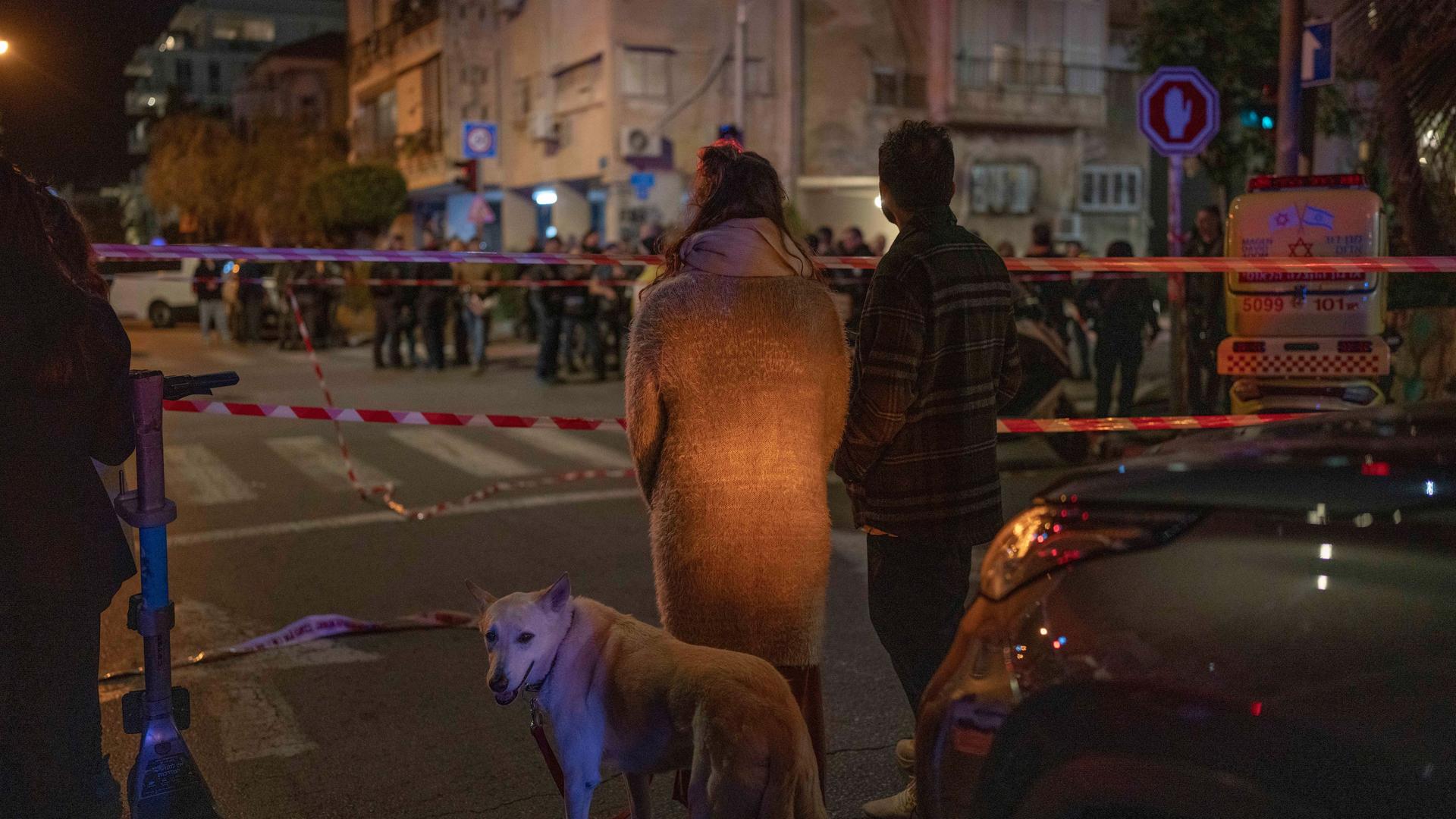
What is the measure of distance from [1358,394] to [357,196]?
3321 cm

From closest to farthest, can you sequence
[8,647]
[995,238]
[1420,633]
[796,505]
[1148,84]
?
[1420,633], [8,647], [796,505], [1148,84], [995,238]

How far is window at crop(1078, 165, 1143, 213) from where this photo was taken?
115 feet

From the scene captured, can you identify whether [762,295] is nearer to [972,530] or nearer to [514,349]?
[972,530]

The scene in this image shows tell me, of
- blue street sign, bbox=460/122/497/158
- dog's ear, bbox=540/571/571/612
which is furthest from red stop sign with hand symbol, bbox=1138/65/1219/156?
blue street sign, bbox=460/122/497/158

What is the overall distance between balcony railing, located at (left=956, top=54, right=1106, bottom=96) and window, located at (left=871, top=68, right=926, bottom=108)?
3.59 ft

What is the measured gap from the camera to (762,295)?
10.7 feet

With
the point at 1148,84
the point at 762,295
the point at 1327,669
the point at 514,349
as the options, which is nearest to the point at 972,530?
the point at 762,295

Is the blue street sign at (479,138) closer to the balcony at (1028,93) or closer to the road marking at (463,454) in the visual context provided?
the road marking at (463,454)

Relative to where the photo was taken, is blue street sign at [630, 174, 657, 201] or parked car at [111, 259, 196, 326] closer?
blue street sign at [630, 174, 657, 201]

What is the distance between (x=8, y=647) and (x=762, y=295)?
1902 mm

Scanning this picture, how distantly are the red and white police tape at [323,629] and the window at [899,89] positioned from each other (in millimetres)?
28300

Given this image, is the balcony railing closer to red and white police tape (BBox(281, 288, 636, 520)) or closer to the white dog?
red and white police tape (BBox(281, 288, 636, 520))

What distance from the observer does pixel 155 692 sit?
3525 millimetres

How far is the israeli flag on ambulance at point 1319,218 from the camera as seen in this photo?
8.69 metres
